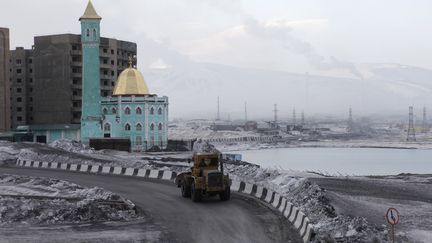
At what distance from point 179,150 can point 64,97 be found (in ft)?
110

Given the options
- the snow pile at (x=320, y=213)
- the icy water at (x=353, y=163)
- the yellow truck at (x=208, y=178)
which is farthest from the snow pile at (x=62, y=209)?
the icy water at (x=353, y=163)

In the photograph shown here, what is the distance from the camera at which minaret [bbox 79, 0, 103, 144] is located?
78875 millimetres

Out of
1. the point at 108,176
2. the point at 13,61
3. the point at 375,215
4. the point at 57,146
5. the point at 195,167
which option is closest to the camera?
the point at 375,215

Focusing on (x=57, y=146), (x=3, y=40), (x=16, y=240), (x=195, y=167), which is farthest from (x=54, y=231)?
(x=3, y=40)

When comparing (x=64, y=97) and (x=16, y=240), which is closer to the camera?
(x=16, y=240)

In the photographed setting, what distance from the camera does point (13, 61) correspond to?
114 m

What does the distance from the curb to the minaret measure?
3094 centimetres

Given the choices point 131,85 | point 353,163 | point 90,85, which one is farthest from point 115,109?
point 353,163

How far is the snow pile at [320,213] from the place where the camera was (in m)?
16.2

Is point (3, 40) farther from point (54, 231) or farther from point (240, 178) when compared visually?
point (54, 231)

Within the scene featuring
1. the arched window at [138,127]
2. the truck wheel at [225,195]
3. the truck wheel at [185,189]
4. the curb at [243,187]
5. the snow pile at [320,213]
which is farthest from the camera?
the arched window at [138,127]

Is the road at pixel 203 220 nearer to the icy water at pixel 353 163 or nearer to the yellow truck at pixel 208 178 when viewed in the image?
the yellow truck at pixel 208 178

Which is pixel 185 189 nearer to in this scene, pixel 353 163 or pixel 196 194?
pixel 196 194

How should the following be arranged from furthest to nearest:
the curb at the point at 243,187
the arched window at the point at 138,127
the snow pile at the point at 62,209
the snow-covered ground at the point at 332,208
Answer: the arched window at the point at 138,127 < the snow pile at the point at 62,209 < the curb at the point at 243,187 < the snow-covered ground at the point at 332,208
